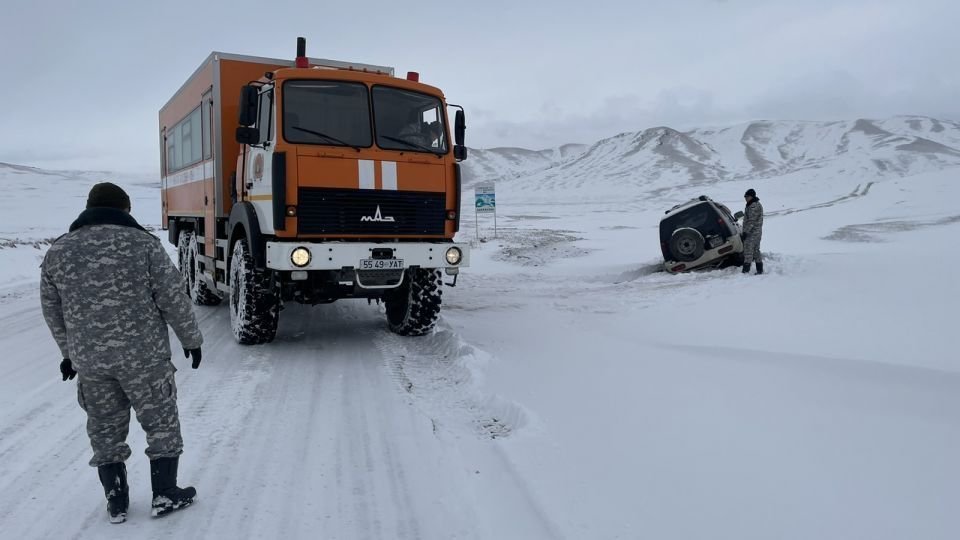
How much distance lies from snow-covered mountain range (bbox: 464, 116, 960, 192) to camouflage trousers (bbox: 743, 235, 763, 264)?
8515 cm

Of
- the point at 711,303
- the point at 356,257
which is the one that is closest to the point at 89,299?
the point at 356,257

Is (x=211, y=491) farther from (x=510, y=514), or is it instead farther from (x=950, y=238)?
(x=950, y=238)

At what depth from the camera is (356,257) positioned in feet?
22.7

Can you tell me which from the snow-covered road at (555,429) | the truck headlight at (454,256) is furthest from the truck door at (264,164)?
the truck headlight at (454,256)

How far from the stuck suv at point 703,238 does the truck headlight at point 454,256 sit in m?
7.29

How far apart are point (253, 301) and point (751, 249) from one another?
8.89m

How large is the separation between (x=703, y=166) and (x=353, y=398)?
132440 millimetres

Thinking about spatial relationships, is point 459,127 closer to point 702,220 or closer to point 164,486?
point 164,486

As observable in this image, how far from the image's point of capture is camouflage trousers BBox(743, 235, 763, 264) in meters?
12.0

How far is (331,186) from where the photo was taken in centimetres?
684

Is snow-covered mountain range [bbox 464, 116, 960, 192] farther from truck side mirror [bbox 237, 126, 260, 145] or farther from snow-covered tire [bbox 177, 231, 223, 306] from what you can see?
truck side mirror [bbox 237, 126, 260, 145]

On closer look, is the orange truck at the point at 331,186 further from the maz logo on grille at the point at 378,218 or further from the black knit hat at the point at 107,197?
the black knit hat at the point at 107,197

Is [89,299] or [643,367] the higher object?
[89,299]

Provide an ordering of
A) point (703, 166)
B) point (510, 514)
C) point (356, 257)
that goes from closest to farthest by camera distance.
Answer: point (510, 514), point (356, 257), point (703, 166)
